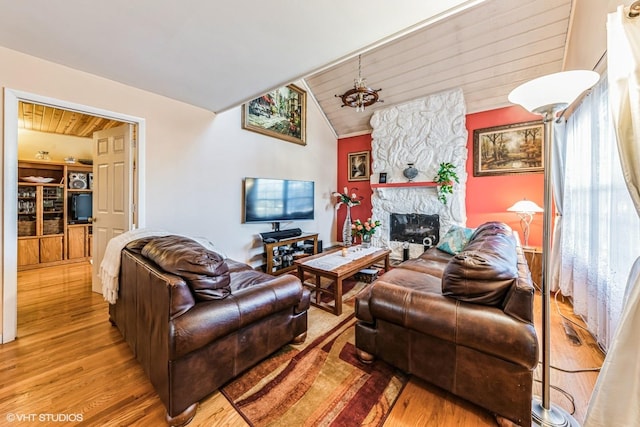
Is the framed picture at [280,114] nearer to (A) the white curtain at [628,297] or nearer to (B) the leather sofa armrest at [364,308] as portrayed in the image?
(B) the leather sofa armrest at [364,308]

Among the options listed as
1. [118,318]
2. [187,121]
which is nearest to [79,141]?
[187,121]

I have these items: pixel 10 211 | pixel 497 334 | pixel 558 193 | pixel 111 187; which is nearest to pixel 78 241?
pixel 111 187

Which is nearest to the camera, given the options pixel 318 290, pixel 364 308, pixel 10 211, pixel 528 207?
pixel 364 308

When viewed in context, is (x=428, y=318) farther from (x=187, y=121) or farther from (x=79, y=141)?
(x=79, y=141)

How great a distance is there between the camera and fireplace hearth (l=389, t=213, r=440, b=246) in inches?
171

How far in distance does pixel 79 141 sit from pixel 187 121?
143 inches

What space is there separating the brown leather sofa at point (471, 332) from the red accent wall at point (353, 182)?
3.74 meters

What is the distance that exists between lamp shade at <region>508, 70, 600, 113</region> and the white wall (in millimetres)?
3216

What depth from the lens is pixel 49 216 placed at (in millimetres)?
4215

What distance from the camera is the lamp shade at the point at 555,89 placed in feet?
3.55

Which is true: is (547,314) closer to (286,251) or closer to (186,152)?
(286,251)

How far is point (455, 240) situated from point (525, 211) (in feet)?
3.97

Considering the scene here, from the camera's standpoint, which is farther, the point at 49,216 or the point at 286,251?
the point at 49,216

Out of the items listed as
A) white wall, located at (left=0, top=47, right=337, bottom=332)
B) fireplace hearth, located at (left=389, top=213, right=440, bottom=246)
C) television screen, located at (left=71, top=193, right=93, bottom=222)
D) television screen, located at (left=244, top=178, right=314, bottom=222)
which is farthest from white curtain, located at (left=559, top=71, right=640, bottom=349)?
television screen, located at (left=71, top=193, right=93, bottom=222)
